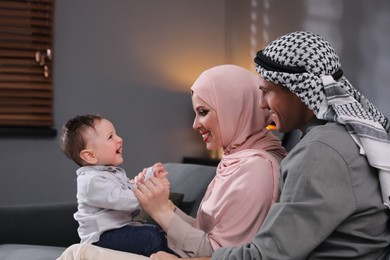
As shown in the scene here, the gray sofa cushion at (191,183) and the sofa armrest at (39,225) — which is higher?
the gray sofa cushion at (191,183)

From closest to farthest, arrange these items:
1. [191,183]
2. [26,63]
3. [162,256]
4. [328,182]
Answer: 1. [328,182]
2. [162,256]
3. [191,183]
4. [26,63]

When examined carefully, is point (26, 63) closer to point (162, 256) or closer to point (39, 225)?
point (39, 225)

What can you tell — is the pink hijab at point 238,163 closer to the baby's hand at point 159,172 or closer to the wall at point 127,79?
the baby's hand at point 159,172

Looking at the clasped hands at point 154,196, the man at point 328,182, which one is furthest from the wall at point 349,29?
the man at point 328,182

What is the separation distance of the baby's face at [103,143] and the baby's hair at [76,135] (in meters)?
0.02

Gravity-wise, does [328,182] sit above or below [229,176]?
above

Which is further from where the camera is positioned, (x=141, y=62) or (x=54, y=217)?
(x=141, y=62)

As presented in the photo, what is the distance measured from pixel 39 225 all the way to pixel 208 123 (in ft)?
4.28

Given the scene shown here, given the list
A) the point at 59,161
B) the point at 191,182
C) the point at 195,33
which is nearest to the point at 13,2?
the point at 59,161

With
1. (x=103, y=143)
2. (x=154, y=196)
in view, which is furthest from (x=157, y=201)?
(x=103, y=143)

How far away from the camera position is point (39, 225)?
290cm

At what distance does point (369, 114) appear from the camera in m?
1.49

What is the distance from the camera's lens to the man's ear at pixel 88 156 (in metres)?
2.10

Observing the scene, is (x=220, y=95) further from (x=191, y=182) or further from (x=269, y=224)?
(x=191, y=182)
